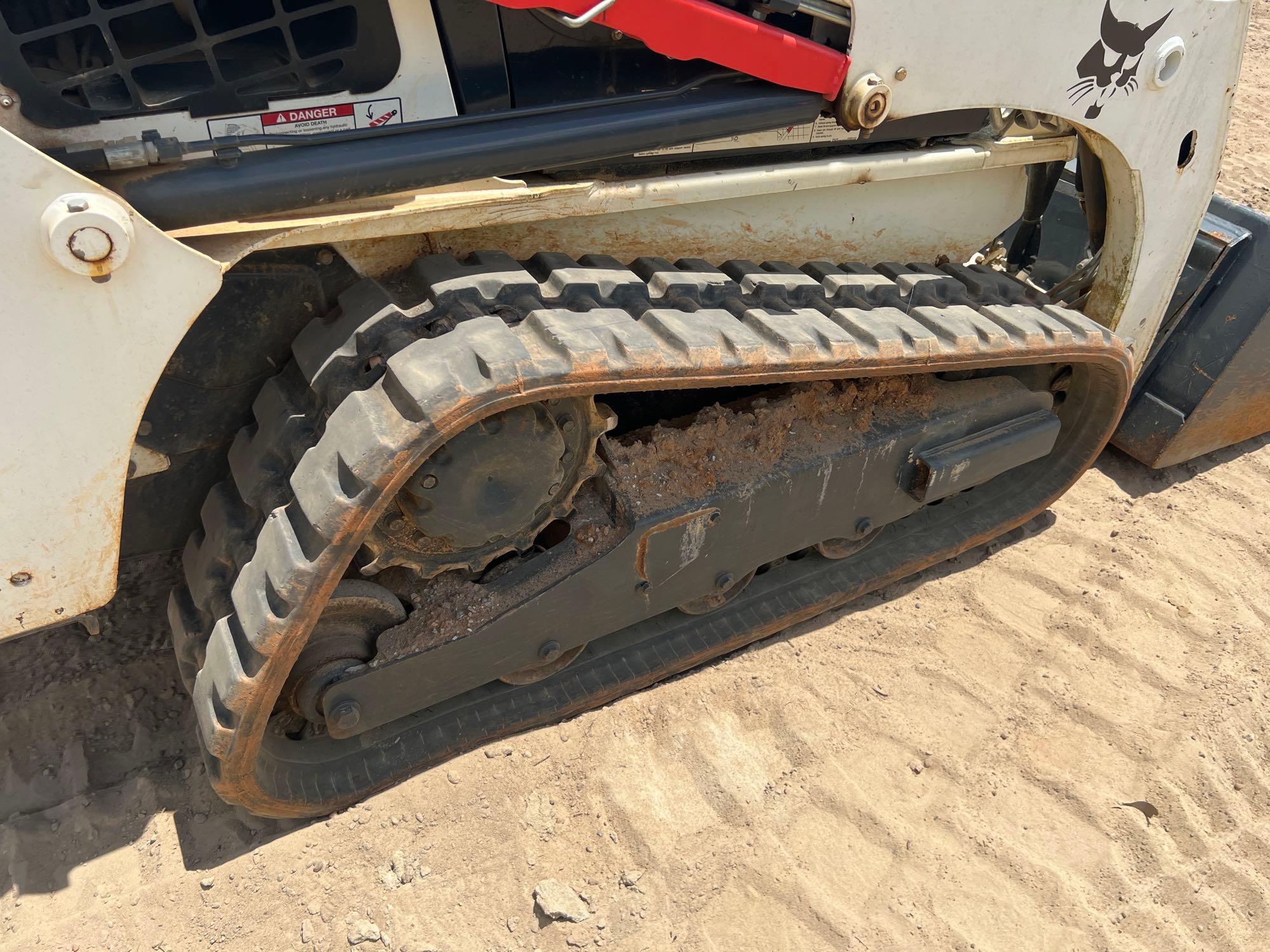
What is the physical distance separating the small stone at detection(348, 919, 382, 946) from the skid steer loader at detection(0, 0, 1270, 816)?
10.8 inches

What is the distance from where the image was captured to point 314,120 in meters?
1.62

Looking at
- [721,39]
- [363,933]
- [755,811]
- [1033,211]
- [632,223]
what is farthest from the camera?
[1033,211]

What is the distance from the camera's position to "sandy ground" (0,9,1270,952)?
2023mm

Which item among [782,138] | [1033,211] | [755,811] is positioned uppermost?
[782,138]

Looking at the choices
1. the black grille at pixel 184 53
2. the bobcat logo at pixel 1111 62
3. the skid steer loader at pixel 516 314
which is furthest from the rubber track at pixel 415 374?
the bobcat logo at pixel 1111 62

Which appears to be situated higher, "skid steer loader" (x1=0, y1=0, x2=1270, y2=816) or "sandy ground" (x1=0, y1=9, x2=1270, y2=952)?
"skid steer loader" (x1=0, y1=0, x2=1270, y2=816)

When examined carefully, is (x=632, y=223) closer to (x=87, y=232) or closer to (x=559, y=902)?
(x=87, y=232)

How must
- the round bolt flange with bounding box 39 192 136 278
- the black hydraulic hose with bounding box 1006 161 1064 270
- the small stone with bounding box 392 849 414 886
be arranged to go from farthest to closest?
the black hydraulic hose with bounding box 1006 161 1064 270, the small stone with bounding box 392 849 414 886, the round bolt flange with bounding box 39 192 136 278

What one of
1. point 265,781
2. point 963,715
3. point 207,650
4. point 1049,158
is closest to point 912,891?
point 963,715

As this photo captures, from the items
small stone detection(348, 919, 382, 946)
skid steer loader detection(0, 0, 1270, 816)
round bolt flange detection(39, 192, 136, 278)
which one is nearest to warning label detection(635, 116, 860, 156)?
skid steer loader detection(0, 0, 1270, 816)

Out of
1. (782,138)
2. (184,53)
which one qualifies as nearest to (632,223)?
(782,138)

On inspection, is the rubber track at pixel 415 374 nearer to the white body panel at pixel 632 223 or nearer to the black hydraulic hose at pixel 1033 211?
the white body panel at pixel 632 223

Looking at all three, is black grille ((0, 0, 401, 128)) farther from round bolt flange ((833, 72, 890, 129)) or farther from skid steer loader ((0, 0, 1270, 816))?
round bolt flange ((833, 72, 890, 129))

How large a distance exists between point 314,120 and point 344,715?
1.14m
